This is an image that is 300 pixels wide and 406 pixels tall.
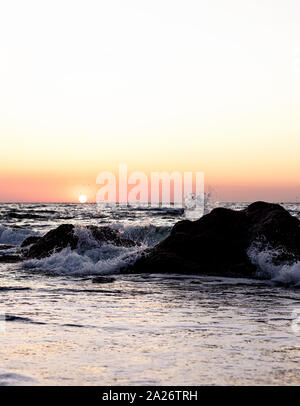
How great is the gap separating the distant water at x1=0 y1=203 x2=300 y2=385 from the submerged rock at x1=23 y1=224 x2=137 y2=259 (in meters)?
4.10

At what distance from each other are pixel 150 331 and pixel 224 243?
27.1 feet

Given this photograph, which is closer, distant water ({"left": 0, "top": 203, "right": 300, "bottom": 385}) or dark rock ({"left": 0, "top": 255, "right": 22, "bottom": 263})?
distant water ({"left": 0, "top": 203, "right": 300, "bottom": 385})

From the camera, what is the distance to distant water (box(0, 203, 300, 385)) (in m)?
5.04

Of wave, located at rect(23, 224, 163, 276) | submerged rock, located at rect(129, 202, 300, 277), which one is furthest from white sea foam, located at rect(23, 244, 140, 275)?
submerged rock, located at rect(129, 202, 300, 277)

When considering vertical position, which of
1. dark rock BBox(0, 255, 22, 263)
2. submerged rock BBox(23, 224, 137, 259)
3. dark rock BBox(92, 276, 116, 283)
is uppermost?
submerged rock BBox(23, 224, 137, 259)

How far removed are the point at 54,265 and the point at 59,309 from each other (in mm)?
6829

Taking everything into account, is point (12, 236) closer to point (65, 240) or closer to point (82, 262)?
point (65, 240)

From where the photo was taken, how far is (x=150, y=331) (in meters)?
6.81

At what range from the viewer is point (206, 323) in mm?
7379

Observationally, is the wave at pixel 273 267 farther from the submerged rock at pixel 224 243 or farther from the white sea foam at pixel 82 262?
the white sea foam at pixel 82 262

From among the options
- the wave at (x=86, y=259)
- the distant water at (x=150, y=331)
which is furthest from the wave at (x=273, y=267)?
the wave at (x=86, y=259)

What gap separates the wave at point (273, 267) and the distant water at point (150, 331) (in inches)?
1.7

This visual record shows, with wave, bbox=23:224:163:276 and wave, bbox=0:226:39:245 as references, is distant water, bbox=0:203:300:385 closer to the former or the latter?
wave, bbox=23:224:163:276
